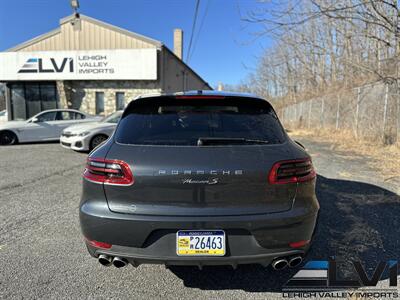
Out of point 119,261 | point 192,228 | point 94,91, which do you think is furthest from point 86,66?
point 192,228

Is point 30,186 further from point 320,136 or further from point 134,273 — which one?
point 320,136

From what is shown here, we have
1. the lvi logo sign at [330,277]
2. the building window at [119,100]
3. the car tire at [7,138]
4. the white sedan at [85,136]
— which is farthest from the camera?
the building window at [119,100]

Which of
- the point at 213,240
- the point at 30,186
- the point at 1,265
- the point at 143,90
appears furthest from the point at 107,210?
the point at 143,90

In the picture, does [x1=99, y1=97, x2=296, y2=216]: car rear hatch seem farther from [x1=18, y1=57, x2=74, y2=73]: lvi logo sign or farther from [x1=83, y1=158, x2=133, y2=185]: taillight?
[x1=18, y1=57, x2=74, y2=73]: lvi logo sign

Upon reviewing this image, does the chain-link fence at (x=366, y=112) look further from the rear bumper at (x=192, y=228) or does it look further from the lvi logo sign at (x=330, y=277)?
the rear bumper at (x=192, y=228)

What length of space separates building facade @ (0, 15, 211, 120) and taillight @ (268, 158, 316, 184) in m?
17.0

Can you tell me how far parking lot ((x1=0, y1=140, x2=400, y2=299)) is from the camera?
8.16 feet

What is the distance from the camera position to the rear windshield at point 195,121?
2.40 meters

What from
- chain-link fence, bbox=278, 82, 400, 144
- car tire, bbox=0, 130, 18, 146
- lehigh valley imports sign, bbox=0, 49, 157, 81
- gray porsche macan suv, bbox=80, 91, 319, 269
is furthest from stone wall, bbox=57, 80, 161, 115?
gray porsche macan suv, bbox=80, 91, 319, 269

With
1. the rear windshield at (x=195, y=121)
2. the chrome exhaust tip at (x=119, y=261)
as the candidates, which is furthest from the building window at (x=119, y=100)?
the chrome exhaust tip at (x=119, y=261)

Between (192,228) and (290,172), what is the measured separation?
0.84 metres

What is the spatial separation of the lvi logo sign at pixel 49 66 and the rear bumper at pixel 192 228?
19528 mm

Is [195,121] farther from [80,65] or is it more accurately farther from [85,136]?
[80,65]

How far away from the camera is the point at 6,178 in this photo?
6.18 meters
